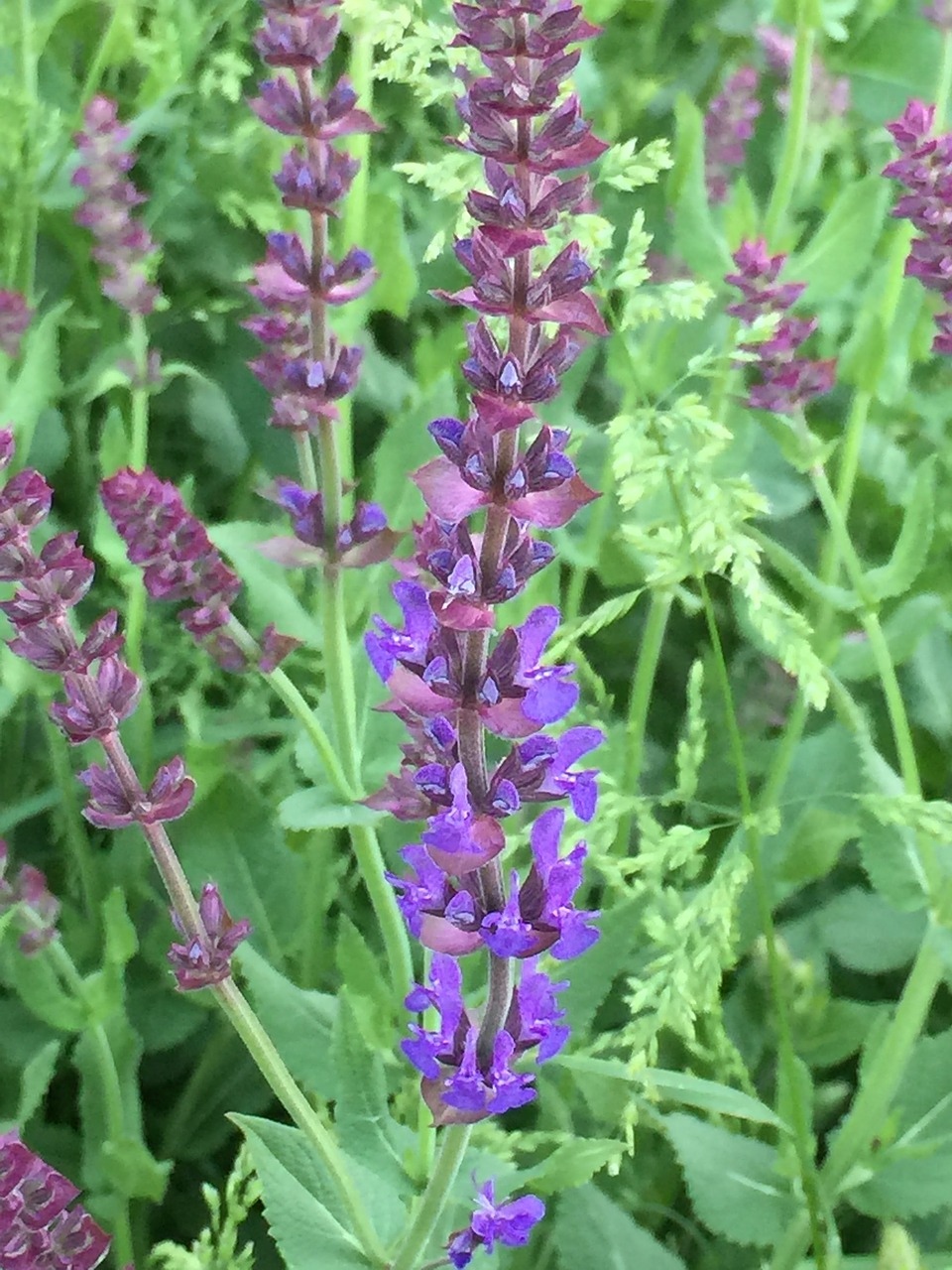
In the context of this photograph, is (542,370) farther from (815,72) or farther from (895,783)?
(815,72)

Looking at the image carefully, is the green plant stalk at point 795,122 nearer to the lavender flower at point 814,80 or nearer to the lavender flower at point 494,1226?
the lavender flower at point 814,80

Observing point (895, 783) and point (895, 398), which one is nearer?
point (895, 783)

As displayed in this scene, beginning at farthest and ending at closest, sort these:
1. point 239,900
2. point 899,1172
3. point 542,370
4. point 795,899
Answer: point 795,899 → point 239,900 → point 899,1172 → point 542,370

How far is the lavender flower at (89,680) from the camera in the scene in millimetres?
431

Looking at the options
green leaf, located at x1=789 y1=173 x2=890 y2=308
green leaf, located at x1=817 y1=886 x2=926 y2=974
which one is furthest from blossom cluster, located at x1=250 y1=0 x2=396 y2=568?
green leaf, located at x1=817 y1=886 x2=926 y2=974

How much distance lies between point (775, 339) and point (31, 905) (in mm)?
509

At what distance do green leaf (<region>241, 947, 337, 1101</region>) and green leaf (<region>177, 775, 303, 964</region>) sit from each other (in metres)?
0.13

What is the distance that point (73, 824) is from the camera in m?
0.84

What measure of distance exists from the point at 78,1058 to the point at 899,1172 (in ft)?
1.59

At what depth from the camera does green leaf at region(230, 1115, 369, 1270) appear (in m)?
0.54

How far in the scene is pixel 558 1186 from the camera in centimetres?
60

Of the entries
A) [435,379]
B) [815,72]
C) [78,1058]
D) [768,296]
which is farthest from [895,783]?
[815,72]

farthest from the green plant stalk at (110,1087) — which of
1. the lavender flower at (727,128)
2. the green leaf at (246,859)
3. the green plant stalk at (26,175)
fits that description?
the lavender flower at (727,128)

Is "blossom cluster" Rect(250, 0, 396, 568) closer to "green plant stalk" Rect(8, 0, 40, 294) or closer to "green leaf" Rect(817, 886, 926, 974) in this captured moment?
"green plant stalk" Rect(8, 0, 40, 294)
